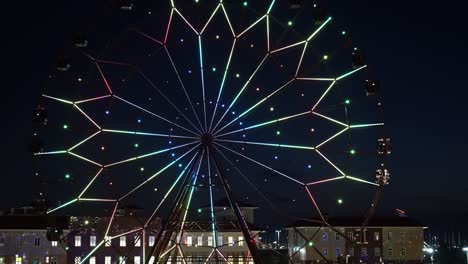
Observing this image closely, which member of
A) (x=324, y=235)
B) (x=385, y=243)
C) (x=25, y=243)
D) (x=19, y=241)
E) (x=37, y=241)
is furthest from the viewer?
(x=385, y=243)

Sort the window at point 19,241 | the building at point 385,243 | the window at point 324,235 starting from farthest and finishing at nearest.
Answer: the building at point 385,243, the window at point 324,235, the window at point 19,241

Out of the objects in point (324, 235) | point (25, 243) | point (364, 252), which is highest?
point (324, 235)

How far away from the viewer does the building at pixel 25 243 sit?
82875 mm

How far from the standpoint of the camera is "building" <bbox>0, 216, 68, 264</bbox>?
82.9 metres

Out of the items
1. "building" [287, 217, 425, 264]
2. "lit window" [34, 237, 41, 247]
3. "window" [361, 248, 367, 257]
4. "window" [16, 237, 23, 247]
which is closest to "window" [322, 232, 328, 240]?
"building" [287, 217, 425, 264]

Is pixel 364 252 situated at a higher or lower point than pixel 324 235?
lower

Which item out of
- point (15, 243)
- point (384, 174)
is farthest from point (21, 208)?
point (384, 174)

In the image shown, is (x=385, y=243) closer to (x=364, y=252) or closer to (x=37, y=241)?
(x=364, y=252)

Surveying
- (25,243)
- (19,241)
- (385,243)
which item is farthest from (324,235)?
(19,241)

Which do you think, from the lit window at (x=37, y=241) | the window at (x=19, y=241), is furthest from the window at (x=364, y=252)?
the window at (x=19, y=241)

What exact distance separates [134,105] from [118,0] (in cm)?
454

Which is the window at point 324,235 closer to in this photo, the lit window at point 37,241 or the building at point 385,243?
the building at point 385,243

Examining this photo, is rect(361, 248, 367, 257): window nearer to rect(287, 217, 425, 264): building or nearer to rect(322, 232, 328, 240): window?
rect(287, 217, 425, 264): building

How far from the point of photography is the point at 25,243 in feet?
275
